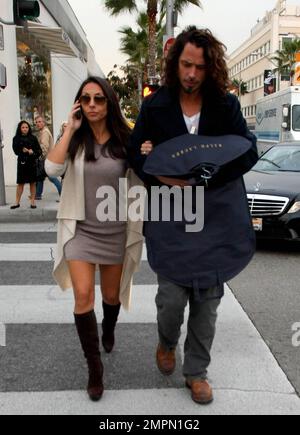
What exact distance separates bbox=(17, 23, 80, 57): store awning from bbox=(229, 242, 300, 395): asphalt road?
9814 millimetres

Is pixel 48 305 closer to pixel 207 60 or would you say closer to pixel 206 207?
pixel 206 207

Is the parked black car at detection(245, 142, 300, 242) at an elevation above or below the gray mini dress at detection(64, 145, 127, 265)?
below

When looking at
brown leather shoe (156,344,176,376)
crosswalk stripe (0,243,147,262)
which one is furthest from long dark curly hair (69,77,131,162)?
crosswalk stripe (0,243,147,262)

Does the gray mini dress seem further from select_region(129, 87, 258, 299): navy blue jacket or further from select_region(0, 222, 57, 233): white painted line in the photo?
select_region(0, 222, 57, 233): white painted line

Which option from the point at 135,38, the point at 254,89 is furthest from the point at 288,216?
the point at 254,89

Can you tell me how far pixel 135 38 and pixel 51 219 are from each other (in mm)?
32867

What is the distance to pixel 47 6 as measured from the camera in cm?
1738

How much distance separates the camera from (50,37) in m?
15.6

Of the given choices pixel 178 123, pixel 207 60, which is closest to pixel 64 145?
pixel 178 123

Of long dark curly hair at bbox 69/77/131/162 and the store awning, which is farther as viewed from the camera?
the store awning

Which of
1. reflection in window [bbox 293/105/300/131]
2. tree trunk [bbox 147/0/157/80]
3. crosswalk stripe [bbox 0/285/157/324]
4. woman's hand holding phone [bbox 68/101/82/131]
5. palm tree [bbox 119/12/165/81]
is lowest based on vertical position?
crosswalk stripe [bbox 0/285/157/324]

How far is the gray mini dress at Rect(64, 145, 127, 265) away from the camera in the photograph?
2861 millimetres

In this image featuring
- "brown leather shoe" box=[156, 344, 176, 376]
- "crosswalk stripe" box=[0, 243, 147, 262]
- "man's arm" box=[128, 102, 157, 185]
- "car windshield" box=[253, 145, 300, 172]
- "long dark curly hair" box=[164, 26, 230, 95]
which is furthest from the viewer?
"car windshield" box=[253, 145, 300, 172]

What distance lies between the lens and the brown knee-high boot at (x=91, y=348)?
111 inches
